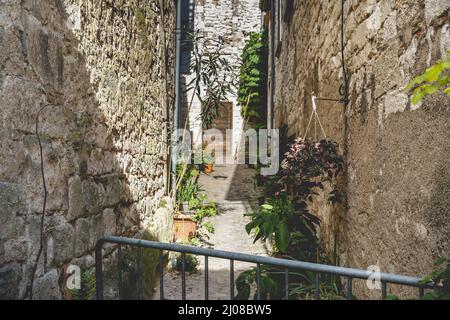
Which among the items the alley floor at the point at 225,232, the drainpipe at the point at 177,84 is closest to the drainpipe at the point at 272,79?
the alley floor at the point at 225,232

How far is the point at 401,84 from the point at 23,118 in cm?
180

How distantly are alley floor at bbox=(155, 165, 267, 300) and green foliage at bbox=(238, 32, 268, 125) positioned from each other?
6.07ft

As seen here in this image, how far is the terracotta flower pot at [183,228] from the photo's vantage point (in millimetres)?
5156

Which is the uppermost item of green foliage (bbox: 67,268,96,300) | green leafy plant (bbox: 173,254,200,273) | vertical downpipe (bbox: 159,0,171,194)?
vertical downpipe (bbox: 159,0,171,194)

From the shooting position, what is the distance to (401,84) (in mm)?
1952

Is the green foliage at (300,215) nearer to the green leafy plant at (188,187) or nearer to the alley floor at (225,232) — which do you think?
the alley floor at (225,232)

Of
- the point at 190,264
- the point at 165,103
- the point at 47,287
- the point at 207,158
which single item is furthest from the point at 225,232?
the point at 207,158

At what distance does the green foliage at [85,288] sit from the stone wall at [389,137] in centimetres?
168

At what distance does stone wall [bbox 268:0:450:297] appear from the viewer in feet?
5.30

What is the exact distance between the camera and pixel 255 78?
1155 centimetres

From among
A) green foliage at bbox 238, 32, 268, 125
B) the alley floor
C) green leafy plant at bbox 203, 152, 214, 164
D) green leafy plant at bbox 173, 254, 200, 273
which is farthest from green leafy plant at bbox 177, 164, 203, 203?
green foliage at bbox 238, 32, 268, 125

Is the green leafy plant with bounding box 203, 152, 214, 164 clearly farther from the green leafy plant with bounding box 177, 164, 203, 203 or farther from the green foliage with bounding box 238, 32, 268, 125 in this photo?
the green leafy plant with bounding box 177, 164, 203, 203

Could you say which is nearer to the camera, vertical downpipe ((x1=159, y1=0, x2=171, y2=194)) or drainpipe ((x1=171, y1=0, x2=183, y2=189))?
vertical downpipe ((x1=159, y1=0, x2=171, y2=194))

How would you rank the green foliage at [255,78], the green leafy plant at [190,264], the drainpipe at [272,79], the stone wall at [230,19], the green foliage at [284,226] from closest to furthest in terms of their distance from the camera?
the green foliage at [284,226] < the green leafy plant at [190,264] < the drainpipe at [272,79] < the green foliage at [255,78] < the stone wall at [230,19]
